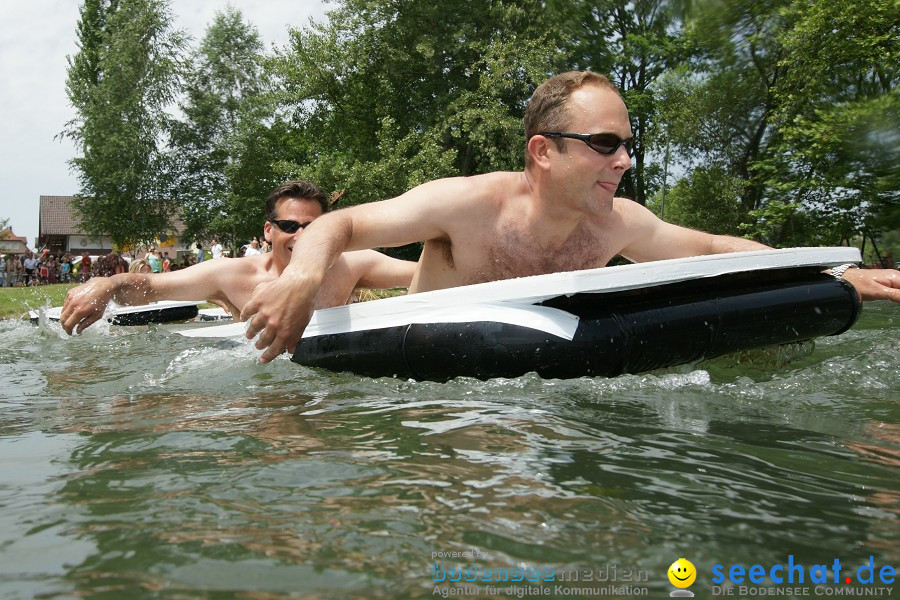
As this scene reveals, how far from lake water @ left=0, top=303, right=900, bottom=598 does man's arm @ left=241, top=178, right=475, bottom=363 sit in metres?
0.30

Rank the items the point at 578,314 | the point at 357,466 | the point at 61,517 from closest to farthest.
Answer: the point at 61,517
the point at 357,466
the point at 578,314

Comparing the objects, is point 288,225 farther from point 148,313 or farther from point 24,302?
point 24,302

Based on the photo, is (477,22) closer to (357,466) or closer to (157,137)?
(157,137)

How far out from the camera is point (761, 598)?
119 cm

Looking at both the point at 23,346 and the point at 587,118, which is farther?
the point at 23,346

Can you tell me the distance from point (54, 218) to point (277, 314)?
7086cm

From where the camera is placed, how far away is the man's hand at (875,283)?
3.36m

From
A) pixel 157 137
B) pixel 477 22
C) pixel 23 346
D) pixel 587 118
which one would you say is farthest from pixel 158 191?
pixel 587 118

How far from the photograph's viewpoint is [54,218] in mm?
65250

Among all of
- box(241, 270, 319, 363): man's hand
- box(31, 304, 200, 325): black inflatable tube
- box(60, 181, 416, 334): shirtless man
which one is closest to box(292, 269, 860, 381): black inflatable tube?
box(241, 270, 319, 363): man's hand

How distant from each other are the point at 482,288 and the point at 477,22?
24.3m

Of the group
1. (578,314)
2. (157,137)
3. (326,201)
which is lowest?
(578,314)

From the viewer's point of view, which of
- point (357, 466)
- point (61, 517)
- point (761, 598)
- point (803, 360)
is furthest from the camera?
point (803, 360)

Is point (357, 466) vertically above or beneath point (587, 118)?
beneath
